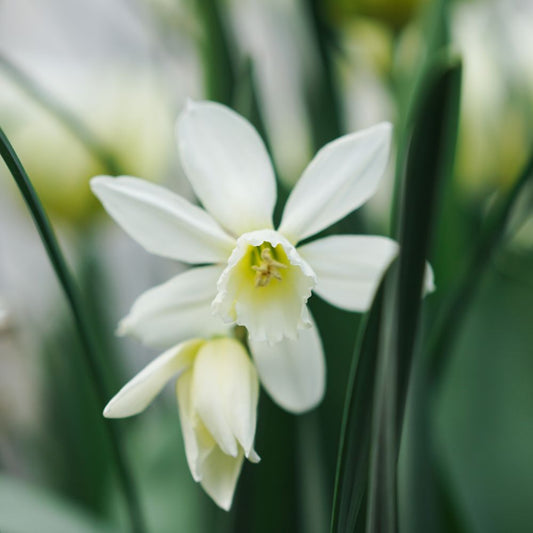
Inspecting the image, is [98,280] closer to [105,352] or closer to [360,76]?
[105,352]

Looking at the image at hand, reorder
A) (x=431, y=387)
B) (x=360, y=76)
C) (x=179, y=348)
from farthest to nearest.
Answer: (x=360, y=76)
(x=431, y=387)
(x=179, y=348)

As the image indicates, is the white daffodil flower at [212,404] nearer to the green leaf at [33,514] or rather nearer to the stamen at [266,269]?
the stamen at [266,269]

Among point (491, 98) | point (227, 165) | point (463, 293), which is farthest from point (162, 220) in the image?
point (491, 98)

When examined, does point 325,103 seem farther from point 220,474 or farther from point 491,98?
point 220,474

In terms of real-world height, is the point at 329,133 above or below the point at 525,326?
above

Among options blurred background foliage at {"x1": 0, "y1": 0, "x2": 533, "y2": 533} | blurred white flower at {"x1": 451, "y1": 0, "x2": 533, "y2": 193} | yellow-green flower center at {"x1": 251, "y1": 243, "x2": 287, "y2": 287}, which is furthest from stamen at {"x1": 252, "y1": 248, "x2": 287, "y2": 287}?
blurred white flower at {"x1": 451, "y1": 0, "x2": 533, "y2": 193}

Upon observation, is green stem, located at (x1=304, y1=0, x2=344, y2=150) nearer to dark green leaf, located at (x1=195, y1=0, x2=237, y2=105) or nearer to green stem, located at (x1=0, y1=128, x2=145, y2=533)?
dark green leaf, located at (x1=195, y1=0, x2=237, y2=105)

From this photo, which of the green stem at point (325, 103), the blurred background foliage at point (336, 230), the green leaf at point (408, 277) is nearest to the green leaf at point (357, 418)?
the green leaf at point (408, 277)

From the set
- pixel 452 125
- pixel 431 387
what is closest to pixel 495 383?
pixel 431 387
